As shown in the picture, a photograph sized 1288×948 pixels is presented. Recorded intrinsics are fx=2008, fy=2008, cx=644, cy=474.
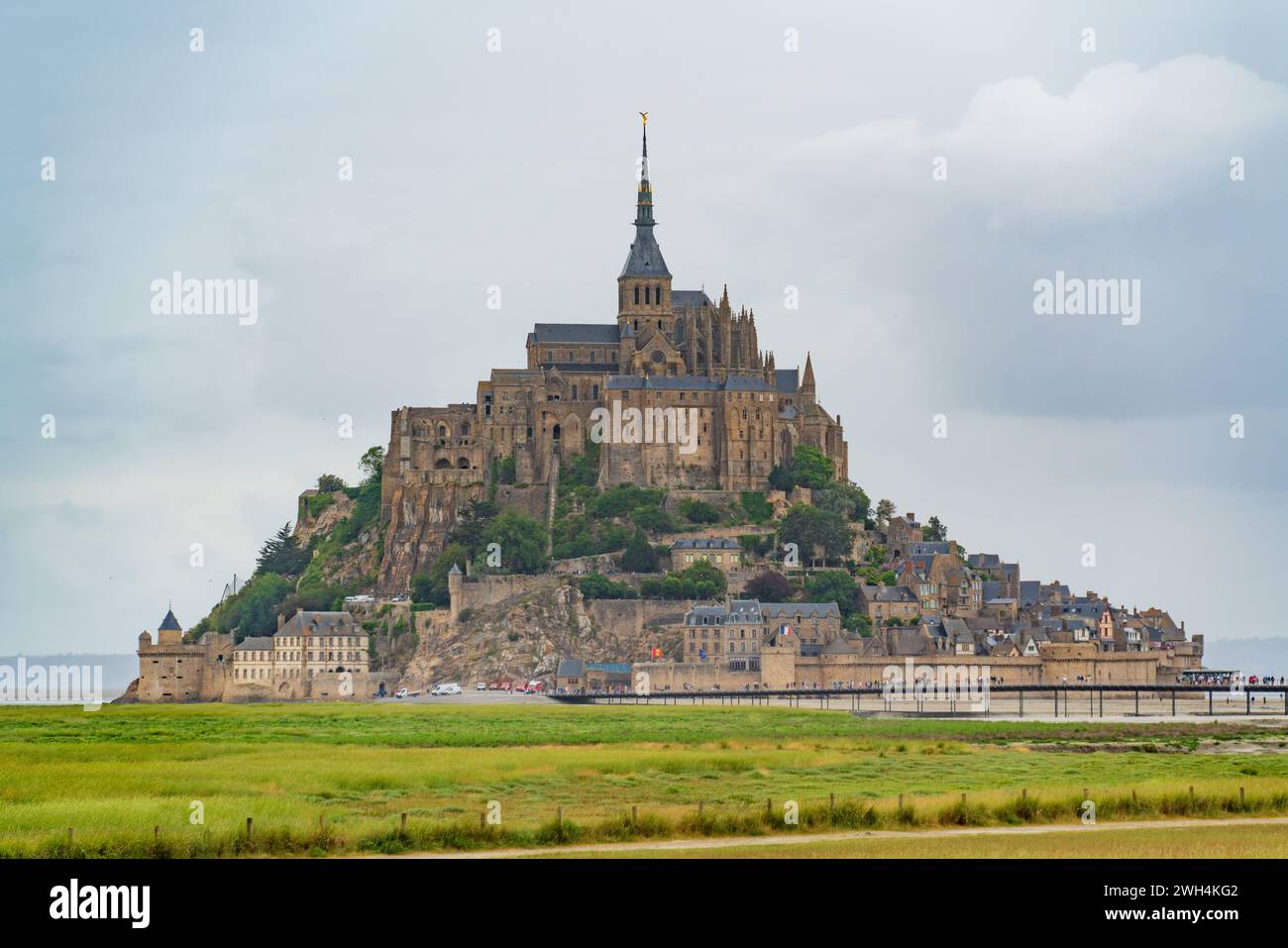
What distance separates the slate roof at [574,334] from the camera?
484 feet

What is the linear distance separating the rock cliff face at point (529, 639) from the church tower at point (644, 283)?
26872 millimetres

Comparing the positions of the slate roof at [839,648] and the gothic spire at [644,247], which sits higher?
the gothic spire at [644,247]

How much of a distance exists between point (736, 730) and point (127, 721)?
2956cm

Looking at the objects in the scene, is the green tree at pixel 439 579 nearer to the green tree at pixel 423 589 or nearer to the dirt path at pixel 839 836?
the green tree at pixel 423 589

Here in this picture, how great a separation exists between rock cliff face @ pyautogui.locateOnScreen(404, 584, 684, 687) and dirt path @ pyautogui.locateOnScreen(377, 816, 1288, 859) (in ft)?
261

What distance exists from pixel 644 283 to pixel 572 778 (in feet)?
311

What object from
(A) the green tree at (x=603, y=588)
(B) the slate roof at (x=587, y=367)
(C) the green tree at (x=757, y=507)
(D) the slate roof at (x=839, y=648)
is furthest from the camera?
(B) the slate roof at (x=587, y=367)

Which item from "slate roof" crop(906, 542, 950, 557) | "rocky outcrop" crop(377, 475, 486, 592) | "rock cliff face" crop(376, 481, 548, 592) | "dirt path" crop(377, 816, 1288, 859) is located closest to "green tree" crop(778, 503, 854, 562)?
"slate roof" crop(906, 542, 950, 557)

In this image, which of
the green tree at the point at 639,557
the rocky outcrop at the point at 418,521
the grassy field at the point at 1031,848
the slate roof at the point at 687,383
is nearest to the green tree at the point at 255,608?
the rocky outcrop at the point at 418,521

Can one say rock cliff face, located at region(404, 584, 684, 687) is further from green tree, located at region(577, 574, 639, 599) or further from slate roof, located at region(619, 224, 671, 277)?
slate roof, located at region(619, 224, 671, 277)
